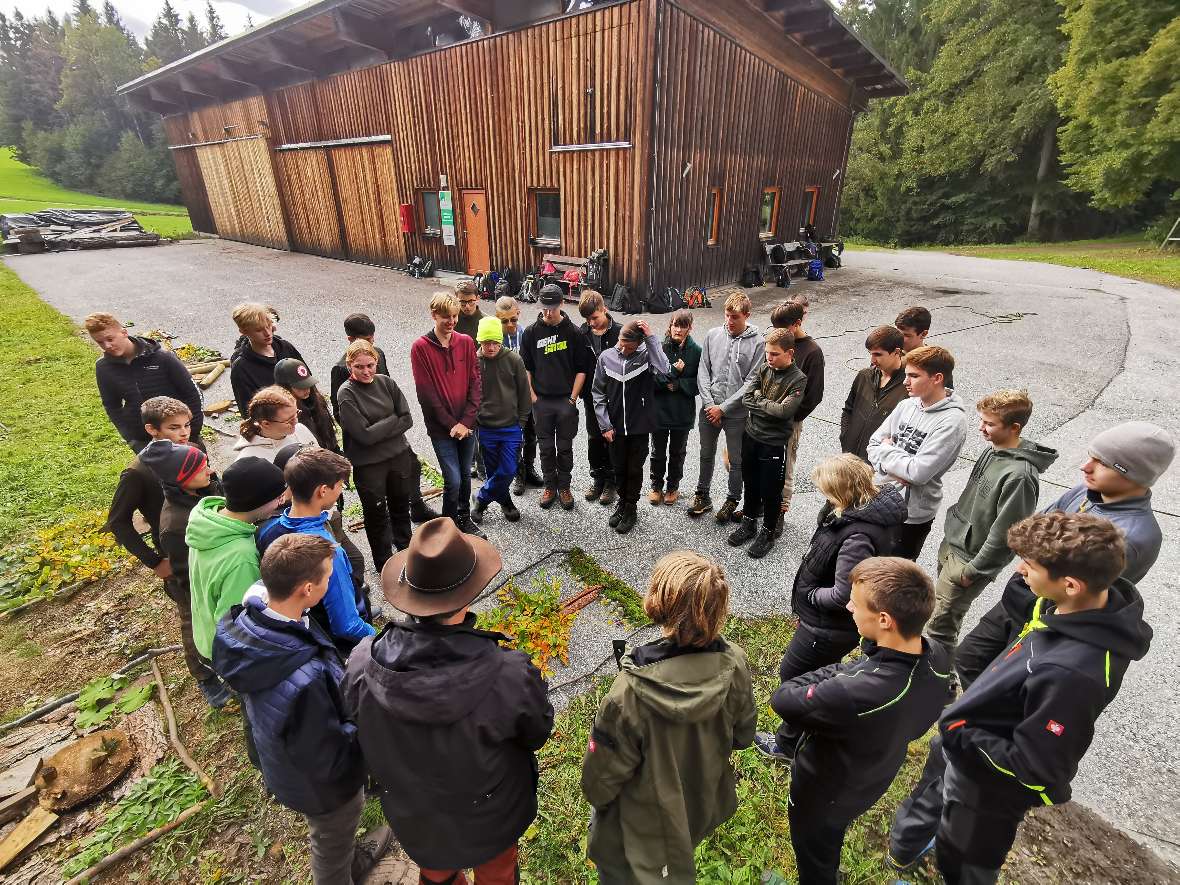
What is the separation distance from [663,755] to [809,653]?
121cm

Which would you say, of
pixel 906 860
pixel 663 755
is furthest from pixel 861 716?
pixel 906 860

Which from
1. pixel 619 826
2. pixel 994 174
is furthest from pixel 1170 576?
pixel 994 174

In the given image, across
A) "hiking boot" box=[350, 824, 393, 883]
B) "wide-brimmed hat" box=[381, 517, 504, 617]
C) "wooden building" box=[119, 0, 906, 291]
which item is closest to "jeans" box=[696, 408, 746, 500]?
"wide-brimmed hat" box=[381, 517, 504, 617]

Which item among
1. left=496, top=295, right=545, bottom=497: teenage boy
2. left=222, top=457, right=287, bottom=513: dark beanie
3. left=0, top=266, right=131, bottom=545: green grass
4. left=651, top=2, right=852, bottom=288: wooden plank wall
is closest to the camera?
left=222, top=457, right=287, bottom=513: dark beanie

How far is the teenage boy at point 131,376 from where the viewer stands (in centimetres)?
427

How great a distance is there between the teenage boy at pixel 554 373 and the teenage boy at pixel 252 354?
6.42ft

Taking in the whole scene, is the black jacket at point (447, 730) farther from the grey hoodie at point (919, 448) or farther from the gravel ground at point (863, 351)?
the grey hoodie at point (919, 448)

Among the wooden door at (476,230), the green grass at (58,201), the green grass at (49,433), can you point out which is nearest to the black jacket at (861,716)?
the green grass at (49,433)

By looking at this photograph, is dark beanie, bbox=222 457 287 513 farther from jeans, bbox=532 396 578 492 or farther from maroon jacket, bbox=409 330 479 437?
jeans, bbox=532 396 578 492

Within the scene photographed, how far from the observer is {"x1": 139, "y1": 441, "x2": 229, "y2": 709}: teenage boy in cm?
277

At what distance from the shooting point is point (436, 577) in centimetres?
175

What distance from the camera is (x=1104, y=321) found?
11484 mm

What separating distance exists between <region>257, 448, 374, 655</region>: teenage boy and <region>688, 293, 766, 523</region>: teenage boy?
3.14 meters

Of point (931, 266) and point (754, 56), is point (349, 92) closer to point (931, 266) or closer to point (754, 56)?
point (754, 56)
